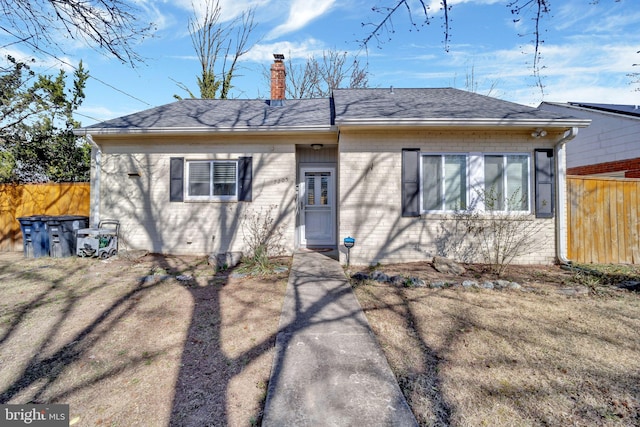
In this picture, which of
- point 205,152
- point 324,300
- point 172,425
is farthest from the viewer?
point 205,152

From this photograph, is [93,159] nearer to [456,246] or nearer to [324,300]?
[324,300]

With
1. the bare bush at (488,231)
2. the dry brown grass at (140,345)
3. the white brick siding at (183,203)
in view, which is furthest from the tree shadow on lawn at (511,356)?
the white brick siding at (183,203)

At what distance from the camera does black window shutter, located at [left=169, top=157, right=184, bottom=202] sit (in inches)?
297

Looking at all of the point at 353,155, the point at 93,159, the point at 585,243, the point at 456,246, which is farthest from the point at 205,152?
the point at 585,243

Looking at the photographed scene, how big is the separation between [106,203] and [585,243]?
39.1ft

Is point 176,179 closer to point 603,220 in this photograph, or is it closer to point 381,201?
point 381,201

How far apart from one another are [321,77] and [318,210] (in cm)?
1558

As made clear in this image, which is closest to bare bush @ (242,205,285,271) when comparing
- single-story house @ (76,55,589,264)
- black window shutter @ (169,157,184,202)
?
single-story house @ (76,55,589,264)

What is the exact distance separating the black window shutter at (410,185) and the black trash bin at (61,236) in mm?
8021

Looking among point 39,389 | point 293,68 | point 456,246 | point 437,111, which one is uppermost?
point 293,68

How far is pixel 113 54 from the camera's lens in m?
4.57

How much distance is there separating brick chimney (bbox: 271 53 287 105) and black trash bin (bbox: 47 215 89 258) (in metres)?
6.50

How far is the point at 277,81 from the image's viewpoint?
969 cm

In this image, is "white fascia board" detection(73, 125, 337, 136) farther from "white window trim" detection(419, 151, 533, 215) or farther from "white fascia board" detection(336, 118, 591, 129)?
"white window trim" detection(419, 151, 533, 215)
